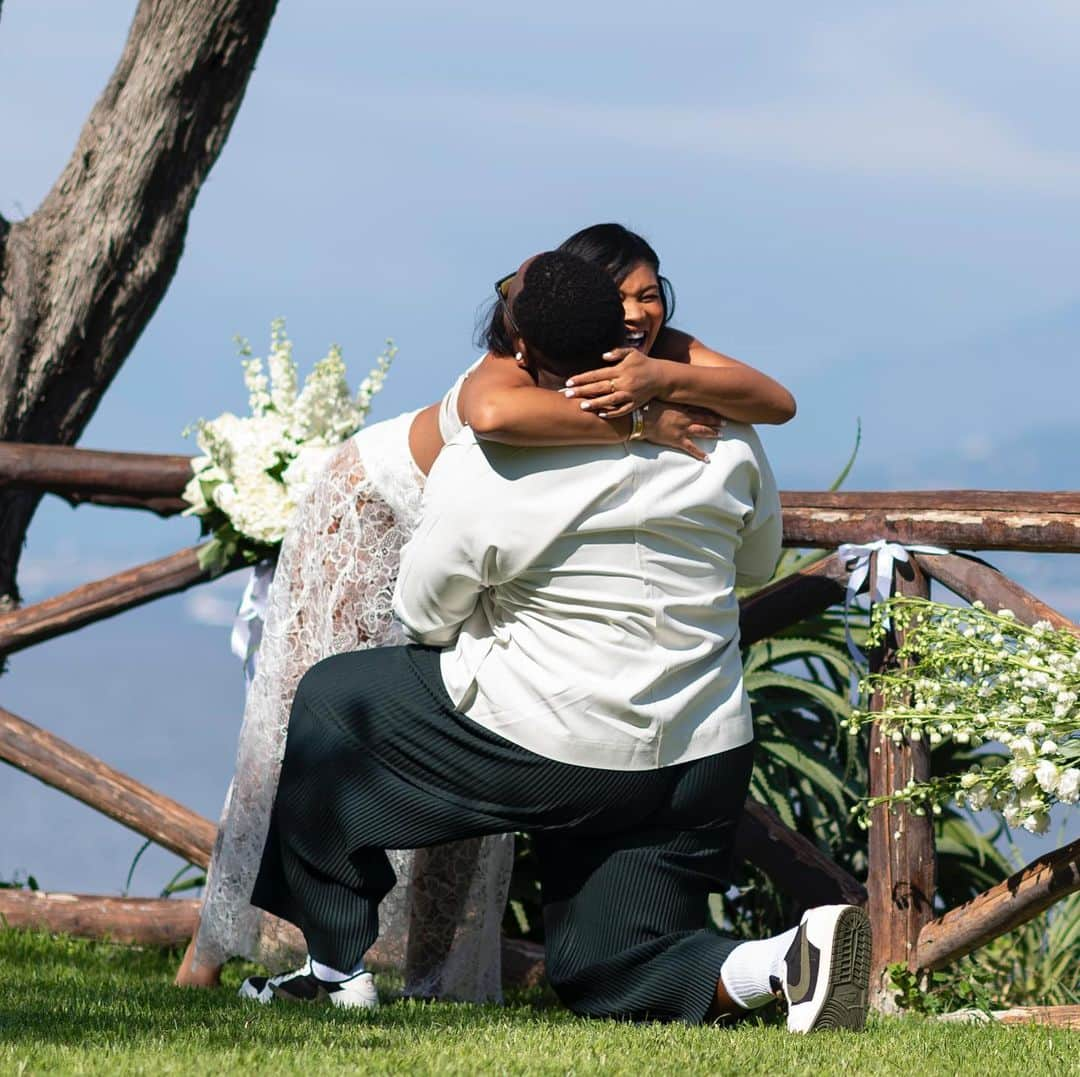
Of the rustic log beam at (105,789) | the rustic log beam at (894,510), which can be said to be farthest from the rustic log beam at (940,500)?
the rustic log beam at (105,789)

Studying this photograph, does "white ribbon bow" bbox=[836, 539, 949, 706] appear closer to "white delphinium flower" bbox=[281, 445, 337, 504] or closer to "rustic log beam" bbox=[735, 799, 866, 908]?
"rustic log beam" bbox=[735, 799, 866, 908]

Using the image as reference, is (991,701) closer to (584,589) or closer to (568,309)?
(584,589)

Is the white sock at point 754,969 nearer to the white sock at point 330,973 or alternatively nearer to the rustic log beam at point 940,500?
the white sock at point 330,973

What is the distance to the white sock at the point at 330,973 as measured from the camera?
394 cm

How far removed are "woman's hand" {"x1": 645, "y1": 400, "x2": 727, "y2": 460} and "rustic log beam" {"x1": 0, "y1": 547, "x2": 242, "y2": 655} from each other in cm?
239

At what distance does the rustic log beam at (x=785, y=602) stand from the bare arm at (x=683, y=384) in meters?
1.32

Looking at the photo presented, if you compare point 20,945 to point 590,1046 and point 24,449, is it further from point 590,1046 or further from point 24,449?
point 590,1046

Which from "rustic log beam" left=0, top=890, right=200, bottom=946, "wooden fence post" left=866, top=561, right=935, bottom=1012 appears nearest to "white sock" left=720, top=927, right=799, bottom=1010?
"wooden fence post" left=866, top=561, right=935, bottom=1012

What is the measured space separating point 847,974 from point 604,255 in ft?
5.59

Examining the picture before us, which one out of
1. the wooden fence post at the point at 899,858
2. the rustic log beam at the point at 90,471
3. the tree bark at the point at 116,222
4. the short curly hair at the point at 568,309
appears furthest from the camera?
the tree bark at the point at 116,222

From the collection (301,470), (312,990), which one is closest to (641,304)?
(301,470)

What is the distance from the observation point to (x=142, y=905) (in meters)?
5.83

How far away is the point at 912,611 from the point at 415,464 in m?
1.55

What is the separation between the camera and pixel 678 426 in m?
3.66
